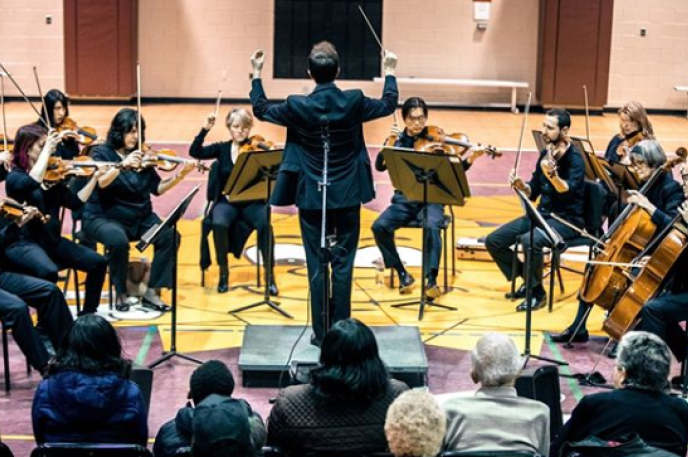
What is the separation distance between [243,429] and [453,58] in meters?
14.6

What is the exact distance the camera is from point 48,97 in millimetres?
9688

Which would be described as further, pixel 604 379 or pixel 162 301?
pixel 162 301

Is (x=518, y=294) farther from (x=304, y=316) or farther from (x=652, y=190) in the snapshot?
(x=304, y=316)

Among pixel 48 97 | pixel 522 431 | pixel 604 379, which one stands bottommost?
pixel 604 379

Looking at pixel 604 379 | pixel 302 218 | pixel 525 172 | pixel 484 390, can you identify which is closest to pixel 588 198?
pixel 604 379

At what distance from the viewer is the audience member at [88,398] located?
4.98 metres

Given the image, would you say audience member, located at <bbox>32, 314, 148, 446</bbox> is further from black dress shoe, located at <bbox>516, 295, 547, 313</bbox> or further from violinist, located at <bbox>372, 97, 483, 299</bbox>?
black dress shoe, located at <bbox>516, 295, 547, 313</bbox>

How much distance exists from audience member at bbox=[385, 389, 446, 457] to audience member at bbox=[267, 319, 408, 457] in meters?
0.51

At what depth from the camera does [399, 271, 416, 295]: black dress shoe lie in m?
8.92

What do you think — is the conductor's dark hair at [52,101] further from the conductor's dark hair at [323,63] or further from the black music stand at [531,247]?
the black music stand at [531,247]

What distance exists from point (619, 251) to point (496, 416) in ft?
9.92

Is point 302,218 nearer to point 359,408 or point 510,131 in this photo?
point 359,408

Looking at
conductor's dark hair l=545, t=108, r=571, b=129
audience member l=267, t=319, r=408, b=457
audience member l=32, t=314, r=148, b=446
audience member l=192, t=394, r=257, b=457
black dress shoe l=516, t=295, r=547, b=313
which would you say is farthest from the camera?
black dress shoe l=516, t=295, r=547, b=313

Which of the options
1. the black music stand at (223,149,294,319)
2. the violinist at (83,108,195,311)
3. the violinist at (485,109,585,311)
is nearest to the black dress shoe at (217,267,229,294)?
the black music stand at (223,149,294,319)
